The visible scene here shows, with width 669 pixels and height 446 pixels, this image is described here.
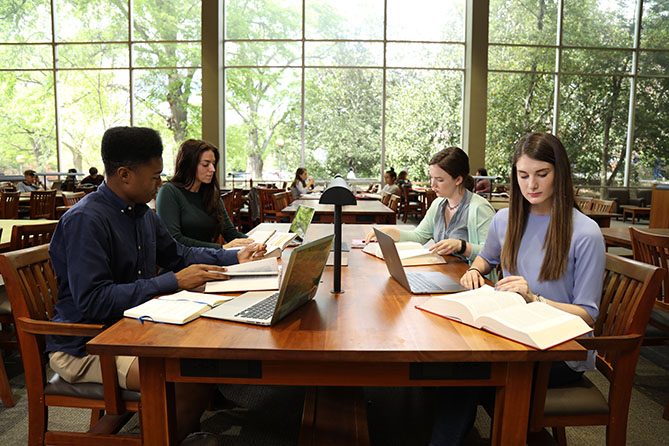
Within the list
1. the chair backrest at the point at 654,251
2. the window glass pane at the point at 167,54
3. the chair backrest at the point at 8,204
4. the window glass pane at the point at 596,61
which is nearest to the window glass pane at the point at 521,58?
the window glass pane at the point at 596,61

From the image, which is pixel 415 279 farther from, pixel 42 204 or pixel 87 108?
pixel 87 108

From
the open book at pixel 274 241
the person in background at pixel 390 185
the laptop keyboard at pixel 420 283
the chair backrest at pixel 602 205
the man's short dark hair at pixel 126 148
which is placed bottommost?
the laptop keyboard at pixel 420 283

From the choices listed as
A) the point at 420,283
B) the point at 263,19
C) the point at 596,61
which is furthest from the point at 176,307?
the point at 596,61

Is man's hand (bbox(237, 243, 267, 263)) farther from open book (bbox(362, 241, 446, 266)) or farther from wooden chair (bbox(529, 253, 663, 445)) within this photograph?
wooden chair (bbox(529, 253, 663, 445))

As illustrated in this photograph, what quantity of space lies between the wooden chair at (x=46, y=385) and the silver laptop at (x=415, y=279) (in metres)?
0.91

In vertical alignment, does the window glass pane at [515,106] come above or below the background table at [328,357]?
above

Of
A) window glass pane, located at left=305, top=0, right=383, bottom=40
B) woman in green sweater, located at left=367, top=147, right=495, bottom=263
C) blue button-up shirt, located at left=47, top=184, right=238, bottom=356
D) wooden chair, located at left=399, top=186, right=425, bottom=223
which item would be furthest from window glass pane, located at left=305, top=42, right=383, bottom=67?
blue button-up shirt, located at left=47, top=184, right=238, bottom=356

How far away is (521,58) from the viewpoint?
11.0m

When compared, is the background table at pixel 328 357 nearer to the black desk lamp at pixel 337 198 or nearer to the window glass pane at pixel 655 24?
the black desk lamp at pixel 337 198

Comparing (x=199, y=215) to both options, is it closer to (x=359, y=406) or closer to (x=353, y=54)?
(x=359, y=406)

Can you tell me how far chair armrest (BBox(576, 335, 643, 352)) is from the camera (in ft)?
4.43

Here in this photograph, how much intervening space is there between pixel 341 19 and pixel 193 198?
9.21 meters

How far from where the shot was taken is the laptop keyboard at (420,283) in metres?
1.69

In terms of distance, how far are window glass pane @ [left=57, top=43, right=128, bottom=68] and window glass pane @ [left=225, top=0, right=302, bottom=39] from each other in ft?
8.07
